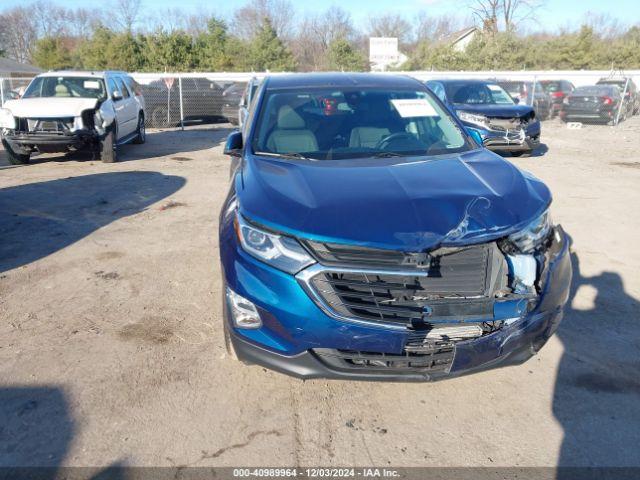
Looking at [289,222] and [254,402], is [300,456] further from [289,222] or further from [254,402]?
[289,222]

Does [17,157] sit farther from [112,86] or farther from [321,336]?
[321,336]

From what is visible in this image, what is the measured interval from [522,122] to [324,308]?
10294 mm

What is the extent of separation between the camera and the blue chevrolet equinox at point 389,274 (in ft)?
8.20

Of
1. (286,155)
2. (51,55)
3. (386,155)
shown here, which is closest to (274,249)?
(286,155)

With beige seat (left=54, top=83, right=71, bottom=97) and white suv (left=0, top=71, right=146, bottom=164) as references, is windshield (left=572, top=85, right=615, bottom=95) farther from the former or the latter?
beige seat (left=54, top=83, right=71, bottom=97)

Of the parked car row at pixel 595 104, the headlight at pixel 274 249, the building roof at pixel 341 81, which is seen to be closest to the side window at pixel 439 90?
the building roof at pixel 341 81

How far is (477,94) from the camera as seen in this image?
12.5 m

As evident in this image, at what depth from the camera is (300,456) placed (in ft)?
8.46

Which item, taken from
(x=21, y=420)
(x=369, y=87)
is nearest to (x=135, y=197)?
(x=369, y=87)

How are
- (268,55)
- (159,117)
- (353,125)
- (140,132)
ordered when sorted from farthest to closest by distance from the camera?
1. (268,55)
2. (159,117)
3. (140,132)
4. (353,125)

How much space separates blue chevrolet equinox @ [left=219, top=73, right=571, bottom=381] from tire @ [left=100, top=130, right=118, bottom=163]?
836 centimetres

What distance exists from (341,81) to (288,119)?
82cm

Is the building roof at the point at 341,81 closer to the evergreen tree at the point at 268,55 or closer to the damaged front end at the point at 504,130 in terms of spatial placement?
the damaged front end at the point at 504,130

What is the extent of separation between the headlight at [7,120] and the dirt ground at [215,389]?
201 inches
